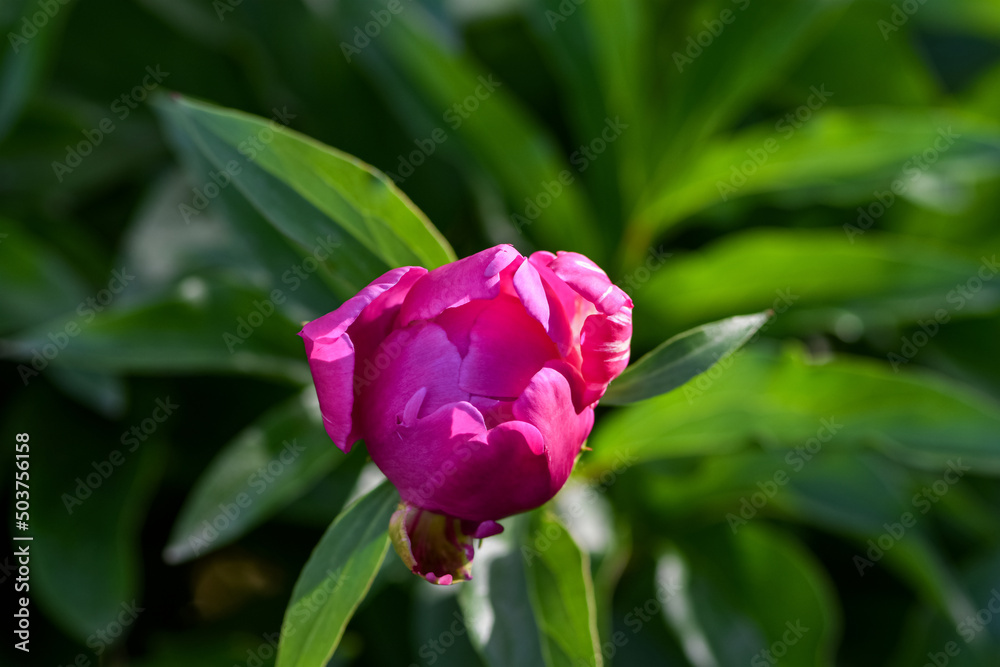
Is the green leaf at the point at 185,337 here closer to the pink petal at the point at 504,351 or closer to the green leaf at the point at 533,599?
the green leaf at the point at 533,599

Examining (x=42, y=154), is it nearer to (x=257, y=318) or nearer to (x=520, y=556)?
(x=257, y=318)

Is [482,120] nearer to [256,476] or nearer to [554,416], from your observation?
[256,476]

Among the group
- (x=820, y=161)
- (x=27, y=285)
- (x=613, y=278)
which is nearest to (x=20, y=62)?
(x=27, y=285)

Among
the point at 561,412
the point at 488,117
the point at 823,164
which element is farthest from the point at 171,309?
the point at 823,164

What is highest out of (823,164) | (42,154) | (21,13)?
(21,13)

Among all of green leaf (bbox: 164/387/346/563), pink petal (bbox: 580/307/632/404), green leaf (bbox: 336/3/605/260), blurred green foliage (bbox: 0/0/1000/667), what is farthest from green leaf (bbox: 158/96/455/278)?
green leaf (bbox: 336/3/605/260)

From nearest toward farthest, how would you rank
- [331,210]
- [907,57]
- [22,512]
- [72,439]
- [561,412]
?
[561,412] < [331,210] < [22,512] < [72,439] < [907,57]

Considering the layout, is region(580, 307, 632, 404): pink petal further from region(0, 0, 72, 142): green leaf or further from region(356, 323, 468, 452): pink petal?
region(0, 0, 72, 142): green leaf
